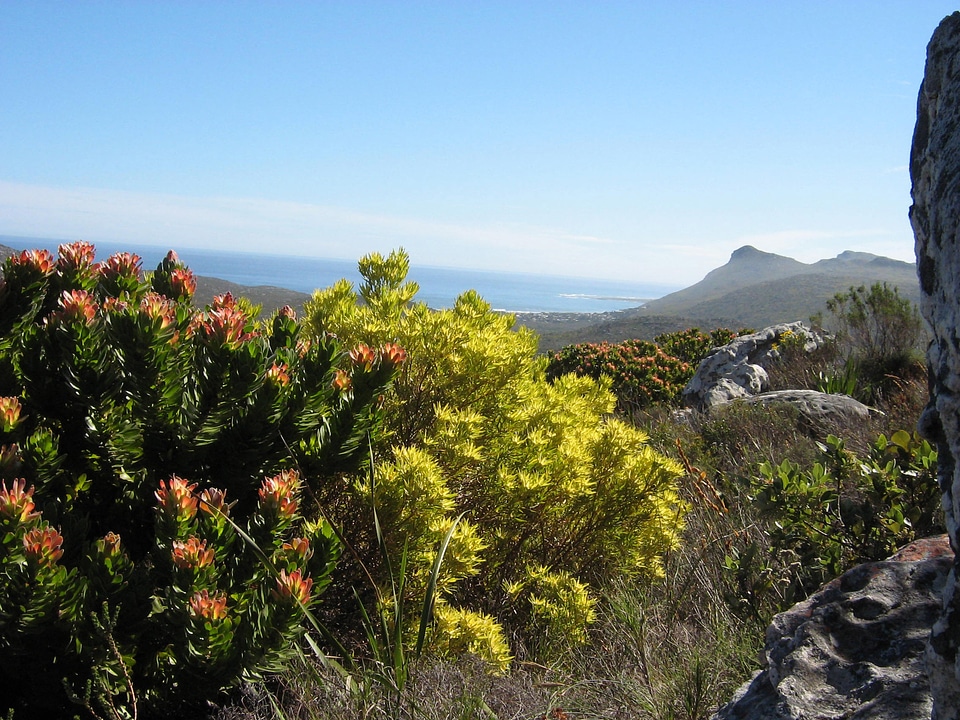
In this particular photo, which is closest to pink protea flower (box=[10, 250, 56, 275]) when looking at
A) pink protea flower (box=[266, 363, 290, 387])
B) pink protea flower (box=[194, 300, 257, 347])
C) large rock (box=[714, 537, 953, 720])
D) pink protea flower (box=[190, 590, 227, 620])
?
pink protea flower (box=[194, 300, 257, 347])

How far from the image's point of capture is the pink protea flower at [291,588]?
2238 mm

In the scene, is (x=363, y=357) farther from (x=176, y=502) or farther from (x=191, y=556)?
(x=191, y=556)

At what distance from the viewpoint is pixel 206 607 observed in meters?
2.13

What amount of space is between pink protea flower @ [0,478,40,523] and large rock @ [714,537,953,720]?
2.13 meters

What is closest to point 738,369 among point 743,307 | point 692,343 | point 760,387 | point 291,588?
point 760,387

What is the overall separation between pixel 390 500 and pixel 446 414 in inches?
21.0

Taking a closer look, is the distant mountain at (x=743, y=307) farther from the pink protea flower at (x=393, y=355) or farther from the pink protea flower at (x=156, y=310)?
the pink protea flower at (x=156, y=310)

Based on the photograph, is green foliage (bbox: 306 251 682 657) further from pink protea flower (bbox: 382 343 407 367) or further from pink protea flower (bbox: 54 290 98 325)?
pink protea flower (bbox: 54 290 98 325)

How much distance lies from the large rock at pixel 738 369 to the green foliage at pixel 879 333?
683 millimetres

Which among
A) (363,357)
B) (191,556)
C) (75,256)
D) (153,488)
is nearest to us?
(191,556)

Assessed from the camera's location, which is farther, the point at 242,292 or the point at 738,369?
the point at 242,292

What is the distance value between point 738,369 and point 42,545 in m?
10.2

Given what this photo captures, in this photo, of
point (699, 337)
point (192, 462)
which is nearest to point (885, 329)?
point (699, 337)

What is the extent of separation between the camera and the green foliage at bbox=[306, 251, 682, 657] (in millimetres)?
3381
